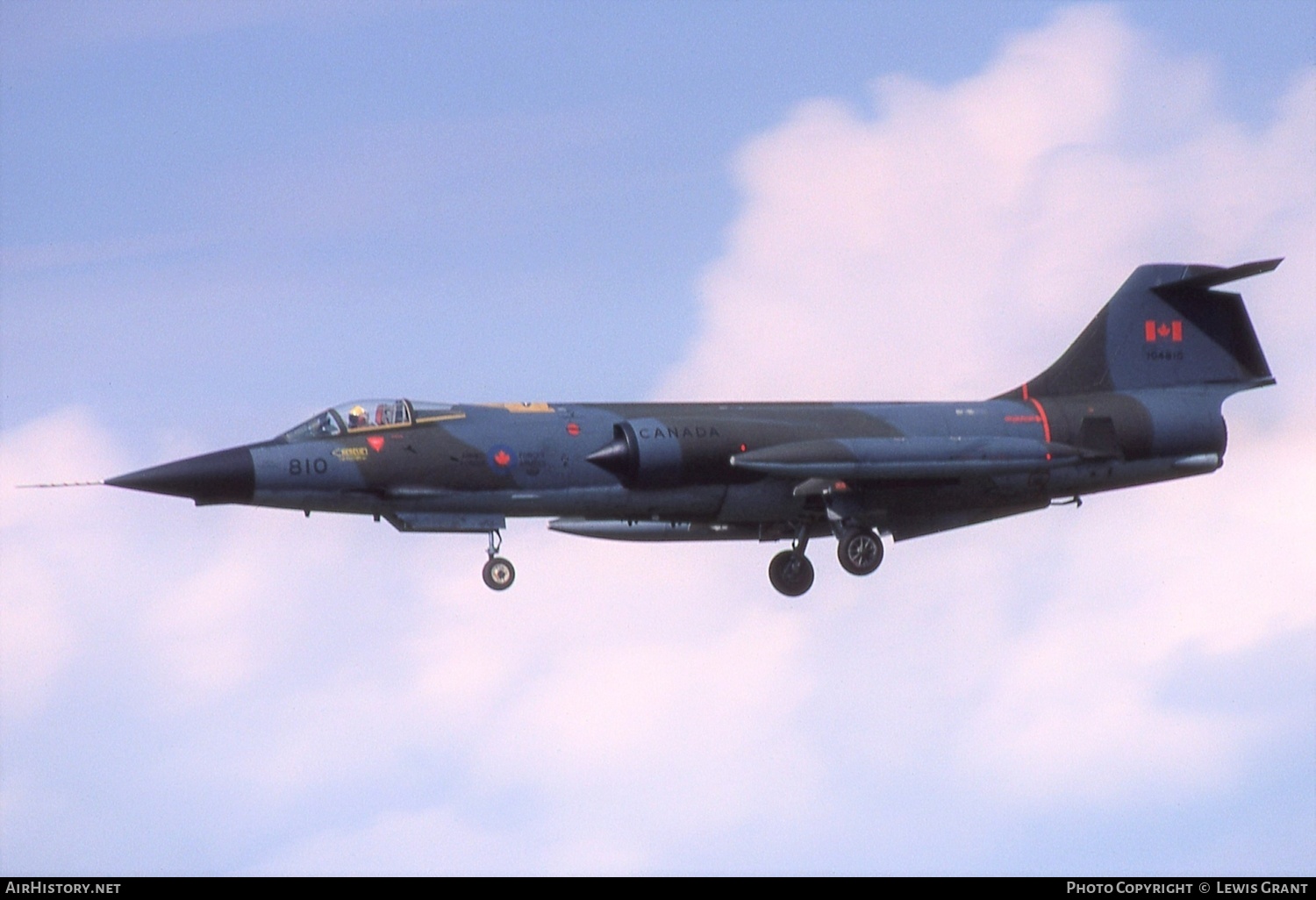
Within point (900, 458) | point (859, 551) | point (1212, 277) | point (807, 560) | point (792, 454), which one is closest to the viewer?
point (792, 454)

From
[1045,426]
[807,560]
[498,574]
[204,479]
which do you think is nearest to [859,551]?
[807,560]

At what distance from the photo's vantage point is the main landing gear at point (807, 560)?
96.7ft

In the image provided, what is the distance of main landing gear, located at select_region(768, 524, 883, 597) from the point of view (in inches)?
1160

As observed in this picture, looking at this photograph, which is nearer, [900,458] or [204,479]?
[204,479]

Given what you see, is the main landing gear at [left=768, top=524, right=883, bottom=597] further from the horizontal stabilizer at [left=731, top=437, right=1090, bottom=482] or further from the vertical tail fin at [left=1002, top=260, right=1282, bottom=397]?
the vertical tail fin at [left=1002, top=260, right=1282, bottom=397]

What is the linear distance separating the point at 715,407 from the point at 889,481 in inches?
107

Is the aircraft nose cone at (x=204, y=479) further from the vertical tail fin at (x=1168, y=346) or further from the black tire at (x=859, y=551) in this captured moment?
the vertical tail fin at (x=1168, y=346)

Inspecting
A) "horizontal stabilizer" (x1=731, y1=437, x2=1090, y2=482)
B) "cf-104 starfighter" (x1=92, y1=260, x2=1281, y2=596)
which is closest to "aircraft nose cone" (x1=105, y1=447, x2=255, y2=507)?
"cf-104 starfighter" (x1=92, y1=260, x2=1281, y2=596)

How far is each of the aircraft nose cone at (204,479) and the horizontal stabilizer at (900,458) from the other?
669 cm

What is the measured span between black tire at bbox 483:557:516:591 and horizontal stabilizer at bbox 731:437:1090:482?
11.3ft

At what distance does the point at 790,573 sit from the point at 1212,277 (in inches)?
323

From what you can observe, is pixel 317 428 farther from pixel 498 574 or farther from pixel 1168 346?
pixel 1168 346

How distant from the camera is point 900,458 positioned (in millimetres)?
28812
